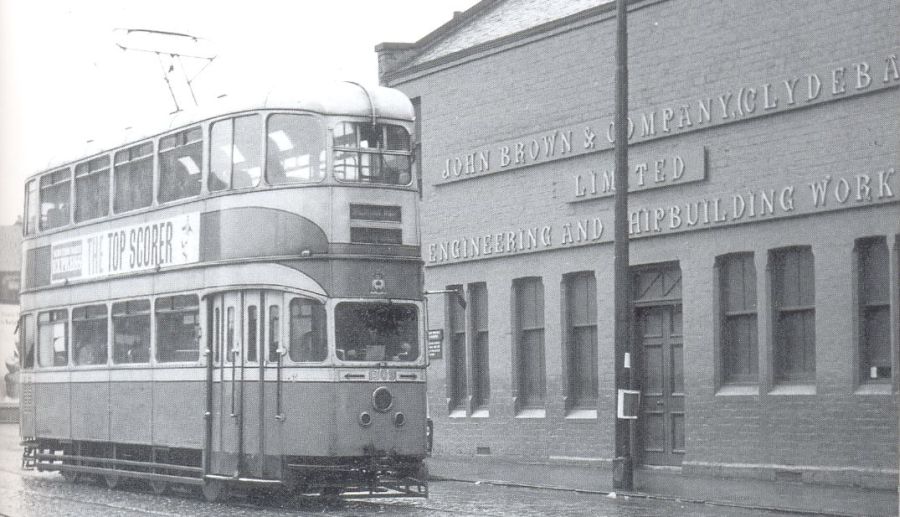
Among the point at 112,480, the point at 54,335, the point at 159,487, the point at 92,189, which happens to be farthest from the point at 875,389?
the point at 54,335

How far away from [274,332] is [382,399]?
1.59m

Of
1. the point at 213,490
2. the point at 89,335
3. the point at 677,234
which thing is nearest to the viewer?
the point at 213,490

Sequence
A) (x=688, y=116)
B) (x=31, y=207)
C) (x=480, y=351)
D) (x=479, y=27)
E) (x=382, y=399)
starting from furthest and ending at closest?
(x=479, y=27) < (x=480, y=351) < (x=31, y=207) < (x=688, y=116) < (x=382, y=399)

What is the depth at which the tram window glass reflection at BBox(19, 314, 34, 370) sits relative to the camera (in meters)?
25.5

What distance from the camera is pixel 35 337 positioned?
2533 centimetres

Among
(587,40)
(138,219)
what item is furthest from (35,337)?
(587,40)

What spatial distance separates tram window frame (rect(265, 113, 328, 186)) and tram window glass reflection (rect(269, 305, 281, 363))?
1587mm

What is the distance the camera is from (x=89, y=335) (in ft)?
76.7

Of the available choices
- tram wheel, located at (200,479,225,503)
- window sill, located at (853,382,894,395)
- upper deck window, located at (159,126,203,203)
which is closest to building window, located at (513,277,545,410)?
window sill, located at (853,382,894,395)

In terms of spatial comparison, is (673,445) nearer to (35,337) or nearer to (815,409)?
(815,409)

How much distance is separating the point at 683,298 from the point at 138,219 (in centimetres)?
850

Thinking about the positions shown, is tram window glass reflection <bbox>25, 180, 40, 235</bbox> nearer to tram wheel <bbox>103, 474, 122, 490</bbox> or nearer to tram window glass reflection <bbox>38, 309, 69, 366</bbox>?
tram window glass reflection <bbox>38, 309, 69, 366</bbox>

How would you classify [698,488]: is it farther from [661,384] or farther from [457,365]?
[457,365]

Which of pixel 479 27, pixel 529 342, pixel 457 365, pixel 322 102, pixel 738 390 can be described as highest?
pixel 479 27
